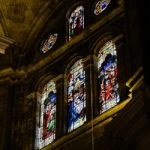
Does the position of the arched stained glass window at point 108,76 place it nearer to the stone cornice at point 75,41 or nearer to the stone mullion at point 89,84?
the stone mullion at point 89,84

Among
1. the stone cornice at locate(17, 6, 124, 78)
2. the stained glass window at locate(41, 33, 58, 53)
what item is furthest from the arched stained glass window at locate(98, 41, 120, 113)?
the stained glass window at locate(41, 33, 58, 53)

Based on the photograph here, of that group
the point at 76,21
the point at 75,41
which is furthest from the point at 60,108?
the point at 76,21

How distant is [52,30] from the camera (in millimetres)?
25219

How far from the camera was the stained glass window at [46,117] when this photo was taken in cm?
2227

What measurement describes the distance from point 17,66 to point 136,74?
8.42 metres

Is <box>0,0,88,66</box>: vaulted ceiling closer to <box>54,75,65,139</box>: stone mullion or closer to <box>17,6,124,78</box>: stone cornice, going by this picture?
<box>17,6,124,78</box>: stone cornice

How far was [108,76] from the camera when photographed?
69.4 feet

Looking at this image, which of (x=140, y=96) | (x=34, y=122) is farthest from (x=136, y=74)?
(x=34, y=122)

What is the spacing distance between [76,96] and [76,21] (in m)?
3.42

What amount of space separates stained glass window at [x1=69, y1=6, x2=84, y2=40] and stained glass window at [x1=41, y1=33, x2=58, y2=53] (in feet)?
2.68

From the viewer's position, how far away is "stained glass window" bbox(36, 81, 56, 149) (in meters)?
22.3

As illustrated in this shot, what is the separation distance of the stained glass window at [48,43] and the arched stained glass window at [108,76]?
10.3ft

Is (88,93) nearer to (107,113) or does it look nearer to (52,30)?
(107,113)

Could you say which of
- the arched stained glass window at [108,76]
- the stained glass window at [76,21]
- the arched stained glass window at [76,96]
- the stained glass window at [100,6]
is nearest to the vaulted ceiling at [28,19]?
the stained glass window at [76,21]
